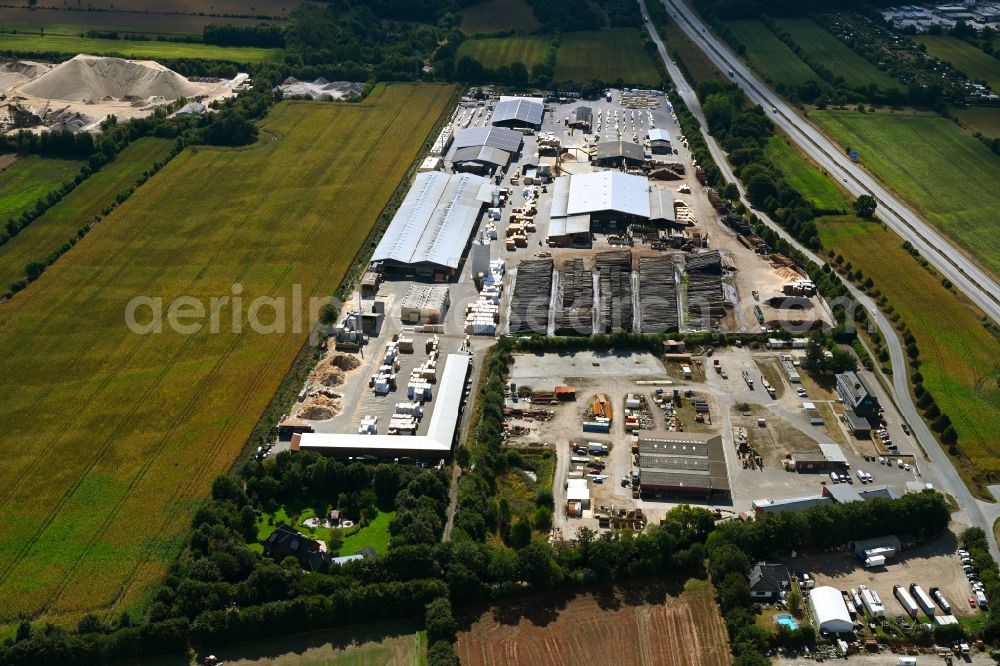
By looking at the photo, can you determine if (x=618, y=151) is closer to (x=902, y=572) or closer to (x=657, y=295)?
(x=657, y=295)

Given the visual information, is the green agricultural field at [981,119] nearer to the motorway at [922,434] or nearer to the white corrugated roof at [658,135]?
the white corrugated roof at [658,135]

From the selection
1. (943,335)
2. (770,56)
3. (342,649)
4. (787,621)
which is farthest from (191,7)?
(787,621)

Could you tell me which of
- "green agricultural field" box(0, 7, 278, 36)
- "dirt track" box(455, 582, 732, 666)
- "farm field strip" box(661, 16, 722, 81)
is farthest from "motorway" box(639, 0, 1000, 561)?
"green agricultural field" box(0, 7, 278, 36)

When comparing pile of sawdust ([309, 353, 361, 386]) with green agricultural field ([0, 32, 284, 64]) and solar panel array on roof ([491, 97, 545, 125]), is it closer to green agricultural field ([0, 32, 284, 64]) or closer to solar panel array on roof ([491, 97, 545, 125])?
solar panel array on roof ([491, 97, 545, 125])

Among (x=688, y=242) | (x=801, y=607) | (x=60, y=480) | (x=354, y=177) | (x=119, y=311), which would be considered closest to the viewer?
(x=801, y=607)

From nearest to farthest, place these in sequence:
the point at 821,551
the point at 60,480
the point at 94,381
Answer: the point at 821,551 → the point at 60,480 → the point at 94,381

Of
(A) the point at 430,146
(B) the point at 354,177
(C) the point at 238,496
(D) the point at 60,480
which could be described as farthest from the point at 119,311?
(A) the point at 430,146

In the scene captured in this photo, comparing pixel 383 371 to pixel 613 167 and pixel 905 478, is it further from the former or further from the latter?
pixel 613 167
